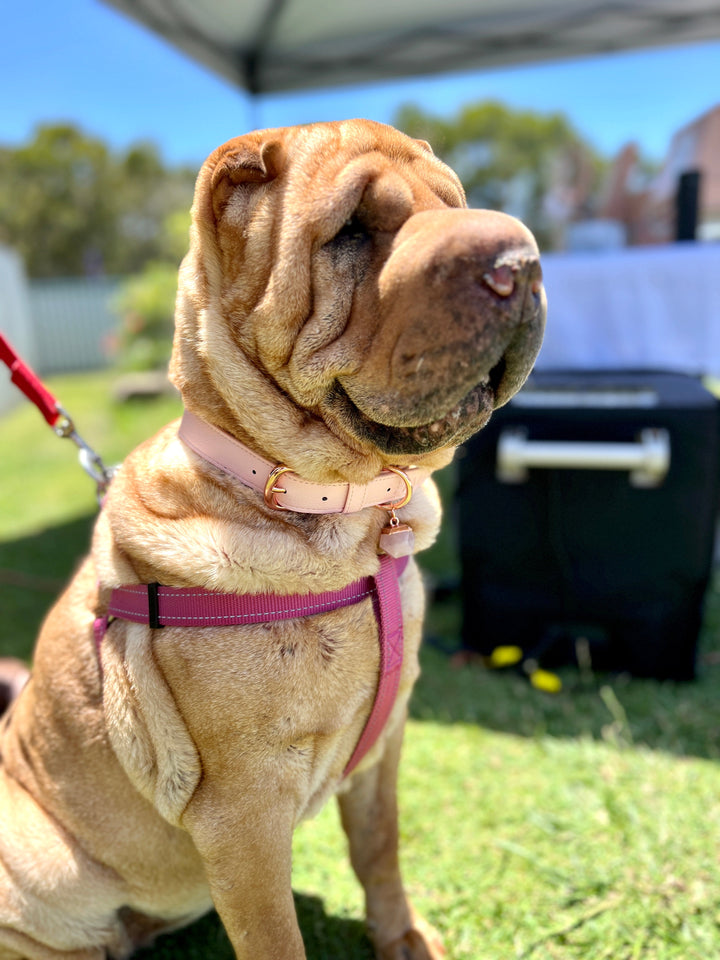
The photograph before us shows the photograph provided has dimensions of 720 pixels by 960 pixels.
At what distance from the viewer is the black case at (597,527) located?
2645 millimetres

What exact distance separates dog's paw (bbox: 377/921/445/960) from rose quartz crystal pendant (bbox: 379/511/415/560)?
101 centimetres

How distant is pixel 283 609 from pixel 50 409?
91cm

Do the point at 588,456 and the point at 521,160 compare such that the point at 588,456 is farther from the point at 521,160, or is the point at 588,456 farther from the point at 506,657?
the point at 521,160

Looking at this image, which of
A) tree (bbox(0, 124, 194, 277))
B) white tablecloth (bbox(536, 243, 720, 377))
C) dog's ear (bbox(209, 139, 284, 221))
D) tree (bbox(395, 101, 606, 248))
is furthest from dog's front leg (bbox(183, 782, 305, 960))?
tree (bbox(0, 124, 194, 277))

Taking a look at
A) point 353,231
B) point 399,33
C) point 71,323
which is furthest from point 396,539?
point 71,323

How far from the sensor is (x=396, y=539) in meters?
1.42

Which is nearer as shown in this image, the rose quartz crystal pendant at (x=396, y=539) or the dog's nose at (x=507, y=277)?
the dog's nose at (x=507, y=277)

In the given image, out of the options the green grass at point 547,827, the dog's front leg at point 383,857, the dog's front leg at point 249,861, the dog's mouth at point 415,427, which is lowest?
the green grass at point 547,827

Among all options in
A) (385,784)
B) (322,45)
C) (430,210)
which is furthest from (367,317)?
(322,45)

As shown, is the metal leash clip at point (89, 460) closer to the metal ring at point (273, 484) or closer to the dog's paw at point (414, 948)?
the metal ring at point (273, 484)

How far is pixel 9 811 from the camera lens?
1.50 meters

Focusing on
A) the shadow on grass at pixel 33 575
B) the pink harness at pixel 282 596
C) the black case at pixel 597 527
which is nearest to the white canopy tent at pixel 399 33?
the shadow on grass at pixel 33 575

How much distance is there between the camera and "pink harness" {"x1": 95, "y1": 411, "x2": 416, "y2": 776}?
1274mm

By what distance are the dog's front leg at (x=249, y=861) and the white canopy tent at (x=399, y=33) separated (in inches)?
215
